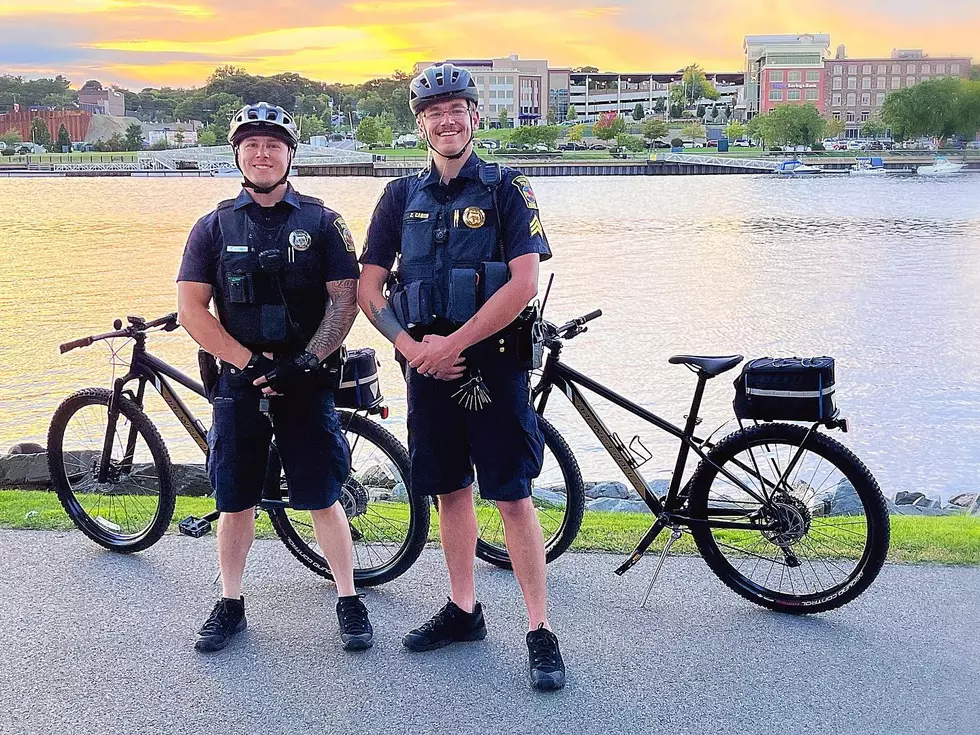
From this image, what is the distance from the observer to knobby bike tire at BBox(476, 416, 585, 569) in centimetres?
429

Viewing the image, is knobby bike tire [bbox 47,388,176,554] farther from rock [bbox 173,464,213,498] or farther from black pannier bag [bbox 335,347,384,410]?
rock [bbox 173,464,213,498]

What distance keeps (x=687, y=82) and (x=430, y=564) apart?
184233 mm

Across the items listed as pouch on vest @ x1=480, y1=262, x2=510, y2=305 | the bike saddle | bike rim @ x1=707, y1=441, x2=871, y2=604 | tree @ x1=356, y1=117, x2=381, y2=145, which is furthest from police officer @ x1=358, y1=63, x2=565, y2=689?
tree @ x1=356, y1=117, x2=381, y2=145

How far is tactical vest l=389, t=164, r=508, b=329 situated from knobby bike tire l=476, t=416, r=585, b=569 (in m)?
0.93

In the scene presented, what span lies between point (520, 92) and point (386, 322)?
172 meters

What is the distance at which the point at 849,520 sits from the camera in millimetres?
4273

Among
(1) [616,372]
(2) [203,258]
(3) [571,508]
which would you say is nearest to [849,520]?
(3) [571,508]

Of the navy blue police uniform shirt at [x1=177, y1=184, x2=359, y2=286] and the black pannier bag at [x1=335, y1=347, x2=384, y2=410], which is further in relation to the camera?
the black pannier bag at [x1=335, y1=347, x2=384, y2=410]

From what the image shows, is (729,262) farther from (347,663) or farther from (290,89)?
(290,89)

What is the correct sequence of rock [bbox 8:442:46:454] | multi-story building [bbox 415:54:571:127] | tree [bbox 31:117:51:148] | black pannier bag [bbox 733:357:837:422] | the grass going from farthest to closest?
multi-story building [bbox 415:54:571:127], tree [bbox 31:117:51:148], rock [bbox 8:442:46:454], the grass, black pannier bag [bbox 733:357:837:422]

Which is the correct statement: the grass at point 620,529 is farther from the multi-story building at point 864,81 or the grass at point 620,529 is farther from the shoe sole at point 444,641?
the multi-story building at point 864,81

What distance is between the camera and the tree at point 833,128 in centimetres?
13159

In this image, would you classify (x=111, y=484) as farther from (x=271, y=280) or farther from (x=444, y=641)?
(x=444, y=641)

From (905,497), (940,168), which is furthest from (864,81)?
(905,497)
